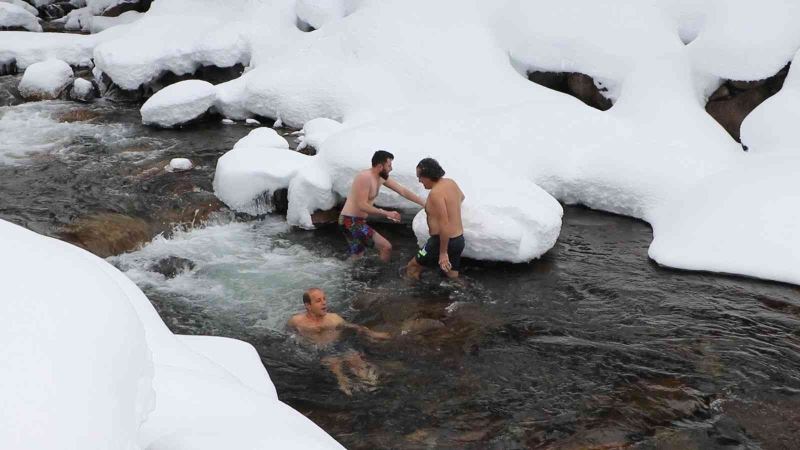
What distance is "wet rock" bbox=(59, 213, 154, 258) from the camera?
8.05 meters

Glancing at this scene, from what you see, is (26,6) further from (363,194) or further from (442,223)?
(442,223)

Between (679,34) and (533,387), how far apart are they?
8.18m

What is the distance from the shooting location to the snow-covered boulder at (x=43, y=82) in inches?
556

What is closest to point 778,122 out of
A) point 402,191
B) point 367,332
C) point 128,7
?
point 402,191

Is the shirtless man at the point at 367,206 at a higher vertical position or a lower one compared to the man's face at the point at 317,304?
higher

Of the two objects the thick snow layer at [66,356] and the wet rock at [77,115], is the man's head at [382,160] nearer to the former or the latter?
the thick snow layer at [66,356]

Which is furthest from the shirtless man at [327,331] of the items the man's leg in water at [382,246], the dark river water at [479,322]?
the man's leg in water at [382,246]

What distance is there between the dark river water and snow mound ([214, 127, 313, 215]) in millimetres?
194

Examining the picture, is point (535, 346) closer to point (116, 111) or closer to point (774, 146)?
point (774, 146)

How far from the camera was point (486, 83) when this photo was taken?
1182 centimetres

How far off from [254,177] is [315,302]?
3.13m

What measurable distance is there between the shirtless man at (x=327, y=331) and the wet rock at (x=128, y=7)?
16307 millimetres

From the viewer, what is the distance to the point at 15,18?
19875 millimetres

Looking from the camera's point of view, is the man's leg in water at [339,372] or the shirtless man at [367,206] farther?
the shirtless man at [367,206]
